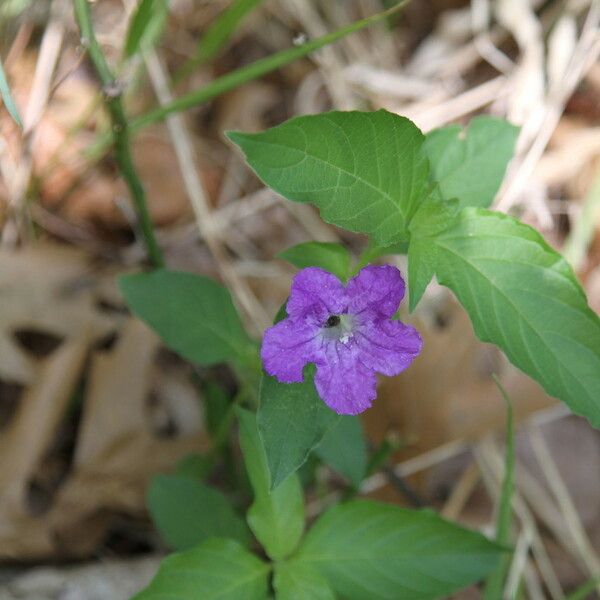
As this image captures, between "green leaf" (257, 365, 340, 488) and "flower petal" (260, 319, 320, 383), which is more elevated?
"flower petal" (260, 319, 320, 383)

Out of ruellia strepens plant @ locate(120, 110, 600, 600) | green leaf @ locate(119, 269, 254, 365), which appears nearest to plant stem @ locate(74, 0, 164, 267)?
green leaf @ locate(119, 269, 254, 365)

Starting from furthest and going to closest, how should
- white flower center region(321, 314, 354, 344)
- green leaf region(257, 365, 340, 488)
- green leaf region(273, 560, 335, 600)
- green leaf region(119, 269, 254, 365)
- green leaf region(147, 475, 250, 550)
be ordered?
1. green leaf region(147, 475, 250, 550)
2. green leaf region(119, 269, 254, 365)
3. green leaf region(273, 560, 335, 600)
4. white flower center region(321, 314, 354, 344)
5. green leaf region(257, 365, 340, 488)

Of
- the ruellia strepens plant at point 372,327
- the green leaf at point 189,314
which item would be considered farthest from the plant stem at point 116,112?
the ruellia strepens plant at point 372,327

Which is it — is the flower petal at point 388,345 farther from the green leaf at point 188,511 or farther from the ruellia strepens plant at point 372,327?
the green leaf at point 188,511

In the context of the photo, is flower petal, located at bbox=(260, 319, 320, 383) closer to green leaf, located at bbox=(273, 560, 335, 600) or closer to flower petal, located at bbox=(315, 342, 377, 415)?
flower petal, located at bbox=(315, 342, 377, 415)

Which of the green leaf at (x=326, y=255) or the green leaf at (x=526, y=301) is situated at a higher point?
the green leaf at (x=326, y=255)

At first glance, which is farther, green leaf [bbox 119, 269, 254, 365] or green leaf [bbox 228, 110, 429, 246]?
green leaf [bbox 119, 269, 254, 365]

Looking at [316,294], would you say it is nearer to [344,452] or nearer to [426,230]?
[426,230]
